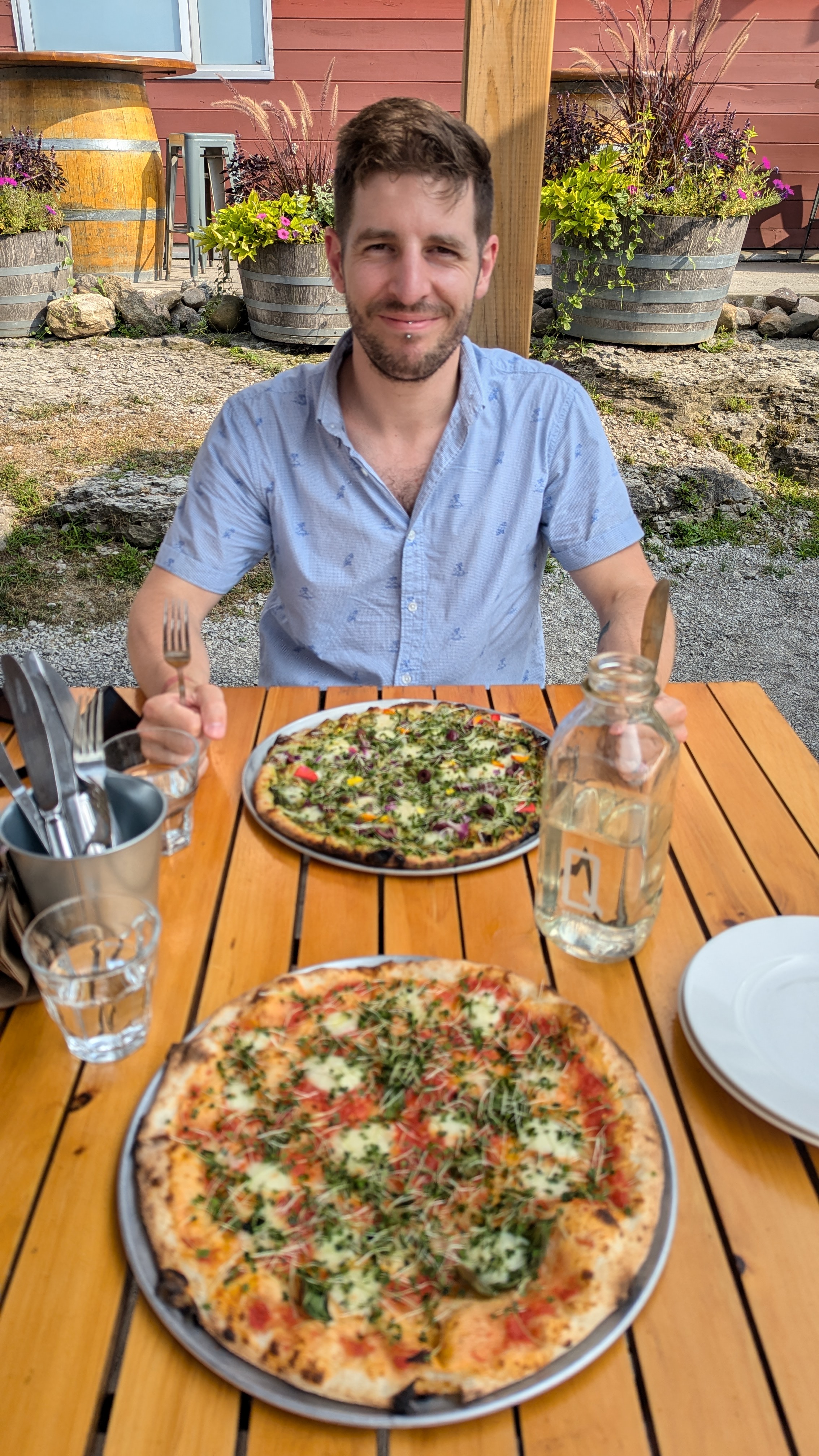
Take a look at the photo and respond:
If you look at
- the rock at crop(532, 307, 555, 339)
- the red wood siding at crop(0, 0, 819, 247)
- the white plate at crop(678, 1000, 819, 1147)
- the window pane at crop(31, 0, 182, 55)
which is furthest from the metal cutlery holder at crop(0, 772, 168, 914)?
the window pane at crop(31, 0, 182, 55)

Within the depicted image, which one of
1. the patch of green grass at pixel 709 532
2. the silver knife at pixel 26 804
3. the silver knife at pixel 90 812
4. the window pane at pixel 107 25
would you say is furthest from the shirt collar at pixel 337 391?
the window pane at pixel 107 25

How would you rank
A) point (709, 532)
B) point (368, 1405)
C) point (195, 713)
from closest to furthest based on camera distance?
point (368, 1405)
point (195, 713)
point (709, 532)

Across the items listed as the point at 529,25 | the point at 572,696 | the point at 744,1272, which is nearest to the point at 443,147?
the point at 529,25

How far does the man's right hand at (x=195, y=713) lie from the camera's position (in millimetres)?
1565

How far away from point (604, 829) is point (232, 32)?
32.0 feet

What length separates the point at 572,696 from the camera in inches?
76.4

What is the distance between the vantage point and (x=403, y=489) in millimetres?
2342

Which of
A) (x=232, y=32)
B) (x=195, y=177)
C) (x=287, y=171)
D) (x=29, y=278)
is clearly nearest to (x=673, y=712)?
(x=287, y=171)

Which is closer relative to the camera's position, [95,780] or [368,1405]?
[368,1405]

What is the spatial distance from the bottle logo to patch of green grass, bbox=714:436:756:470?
5.23 meters

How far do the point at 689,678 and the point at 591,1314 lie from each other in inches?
151

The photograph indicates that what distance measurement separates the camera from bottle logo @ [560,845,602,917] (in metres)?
1.27

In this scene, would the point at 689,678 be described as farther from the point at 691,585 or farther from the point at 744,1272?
the point at 744,1272

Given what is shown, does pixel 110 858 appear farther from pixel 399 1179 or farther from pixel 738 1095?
pixel 738 1095
